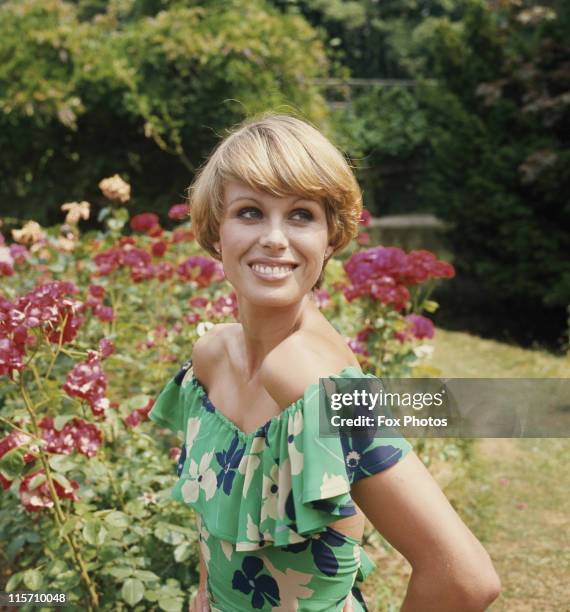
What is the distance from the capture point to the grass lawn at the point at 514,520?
269cm

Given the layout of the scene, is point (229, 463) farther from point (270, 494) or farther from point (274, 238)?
point (274, 238)

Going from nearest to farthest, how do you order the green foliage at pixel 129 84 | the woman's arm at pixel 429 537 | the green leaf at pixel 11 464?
the woman's arm at pixel 429 537 < the green leaf at pixel 11 464 < the green foliage at pixel 129 84

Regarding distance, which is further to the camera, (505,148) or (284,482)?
(505,148)

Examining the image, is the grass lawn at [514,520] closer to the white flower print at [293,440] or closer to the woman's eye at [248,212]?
the white flower print at [293,440]

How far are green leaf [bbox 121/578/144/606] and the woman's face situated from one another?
101cm

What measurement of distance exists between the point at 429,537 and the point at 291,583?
29 cm

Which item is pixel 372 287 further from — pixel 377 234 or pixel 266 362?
pixel 377 234

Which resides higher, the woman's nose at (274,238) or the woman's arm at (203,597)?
the woman's nose at (274,238)

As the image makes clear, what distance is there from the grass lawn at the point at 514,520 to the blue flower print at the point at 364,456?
1693mm

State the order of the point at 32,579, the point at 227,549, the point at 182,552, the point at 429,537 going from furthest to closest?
the point at 182,552 < the point at 32,579 < the point at 227,549 < the point at 429,537

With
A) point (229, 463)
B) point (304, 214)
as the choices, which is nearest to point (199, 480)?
point (229, 463)

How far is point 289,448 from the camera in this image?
1.09 metres

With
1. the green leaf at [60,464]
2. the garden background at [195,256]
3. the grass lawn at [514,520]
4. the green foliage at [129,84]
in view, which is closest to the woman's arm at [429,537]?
the garden background at [195,256]

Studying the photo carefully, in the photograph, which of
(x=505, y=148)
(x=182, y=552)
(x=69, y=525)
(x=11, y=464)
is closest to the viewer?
(x=11, y=464)
